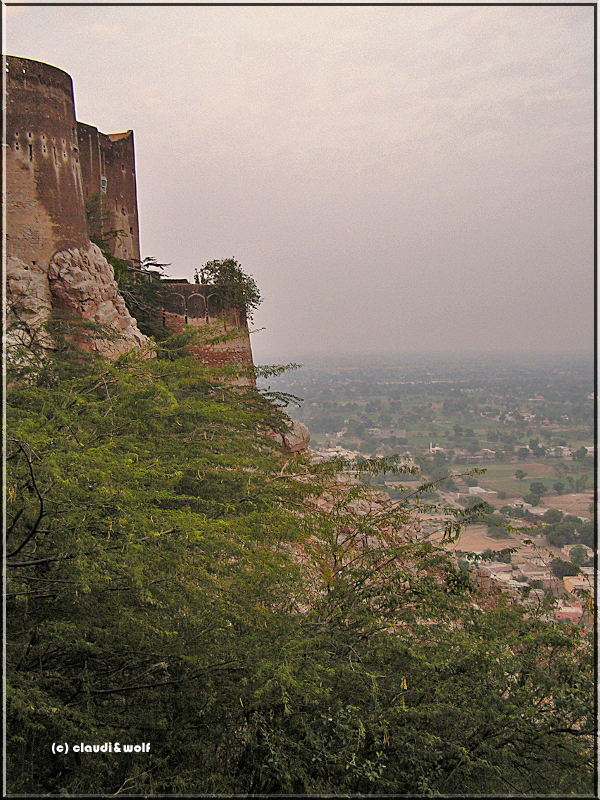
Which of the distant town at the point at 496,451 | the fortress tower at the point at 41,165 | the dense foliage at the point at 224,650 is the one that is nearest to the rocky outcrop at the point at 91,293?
the fortress tower at the point at 41,165

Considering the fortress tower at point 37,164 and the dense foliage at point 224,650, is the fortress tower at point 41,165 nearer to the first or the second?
the fortress tower at point 37,164

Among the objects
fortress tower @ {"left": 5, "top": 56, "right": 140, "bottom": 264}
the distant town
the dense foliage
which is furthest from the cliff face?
the dense foliage

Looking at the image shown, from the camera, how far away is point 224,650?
6.08 m

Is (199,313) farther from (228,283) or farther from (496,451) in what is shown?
(496,451)

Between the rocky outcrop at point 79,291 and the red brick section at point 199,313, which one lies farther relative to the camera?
the red brick section at point 199,313

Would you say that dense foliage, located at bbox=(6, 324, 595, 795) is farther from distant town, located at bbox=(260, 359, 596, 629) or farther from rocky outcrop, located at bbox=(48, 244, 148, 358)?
rocky outcrop, located at bbox=(48, 244, 148, 358)

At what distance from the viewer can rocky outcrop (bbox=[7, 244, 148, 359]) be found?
12.5 meters

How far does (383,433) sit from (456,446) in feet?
19.8

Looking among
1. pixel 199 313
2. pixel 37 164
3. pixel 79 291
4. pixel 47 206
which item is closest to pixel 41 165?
pixel 37 164

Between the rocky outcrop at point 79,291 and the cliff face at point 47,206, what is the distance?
0.02m

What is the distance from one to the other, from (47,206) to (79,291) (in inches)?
71.6

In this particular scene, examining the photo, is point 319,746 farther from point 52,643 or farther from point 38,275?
point 38,275

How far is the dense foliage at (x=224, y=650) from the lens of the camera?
16.9ft

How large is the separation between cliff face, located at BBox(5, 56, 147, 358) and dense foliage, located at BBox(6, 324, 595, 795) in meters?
6.77
